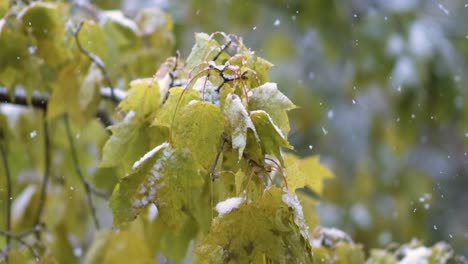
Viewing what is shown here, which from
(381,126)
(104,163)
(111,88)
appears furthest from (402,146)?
(104,163)

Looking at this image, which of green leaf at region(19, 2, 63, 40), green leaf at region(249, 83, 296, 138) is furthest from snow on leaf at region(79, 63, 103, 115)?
green leaf at region(249, 83, 296, 138)

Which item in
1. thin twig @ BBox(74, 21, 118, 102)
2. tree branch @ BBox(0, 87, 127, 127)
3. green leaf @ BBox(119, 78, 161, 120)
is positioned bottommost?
tree branch @ BBox(0, 87, 127, 127)

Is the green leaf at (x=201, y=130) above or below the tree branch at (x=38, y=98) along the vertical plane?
above

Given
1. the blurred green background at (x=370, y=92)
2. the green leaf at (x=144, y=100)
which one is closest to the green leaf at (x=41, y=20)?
the green leaf at (x=144, y=100)

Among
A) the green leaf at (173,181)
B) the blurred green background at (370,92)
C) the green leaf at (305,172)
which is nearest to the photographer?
the green leaf at (173,181)

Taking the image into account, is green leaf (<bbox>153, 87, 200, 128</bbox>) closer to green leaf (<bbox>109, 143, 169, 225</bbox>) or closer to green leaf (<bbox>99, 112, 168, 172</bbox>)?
green leaf (<bbox>109, 143, 169, 225</bbox>)

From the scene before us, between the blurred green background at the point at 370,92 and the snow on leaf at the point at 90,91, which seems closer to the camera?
the snow on leaf at the point at 90,91

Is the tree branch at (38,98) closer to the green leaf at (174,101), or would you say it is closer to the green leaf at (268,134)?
the green leaf at (174,101)
